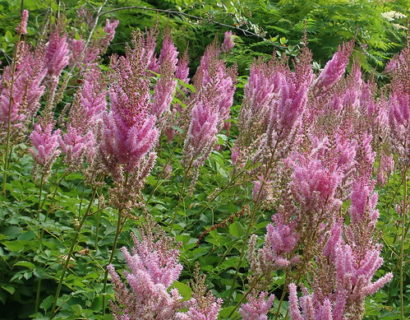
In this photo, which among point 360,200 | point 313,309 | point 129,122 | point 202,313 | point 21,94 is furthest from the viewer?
point 21,94

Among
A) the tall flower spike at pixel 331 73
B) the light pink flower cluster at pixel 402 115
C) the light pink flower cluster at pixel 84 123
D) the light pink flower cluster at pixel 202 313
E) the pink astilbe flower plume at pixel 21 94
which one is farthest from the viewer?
the tall flower spike at pixel 331 73

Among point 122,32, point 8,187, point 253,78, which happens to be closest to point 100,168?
point 8,187

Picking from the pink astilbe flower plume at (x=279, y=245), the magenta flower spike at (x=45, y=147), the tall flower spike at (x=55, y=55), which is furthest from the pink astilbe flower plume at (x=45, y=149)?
the pink astilbe flower plume at (x=279, y=245)

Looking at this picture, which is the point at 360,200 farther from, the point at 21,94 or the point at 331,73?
the point at 21,94

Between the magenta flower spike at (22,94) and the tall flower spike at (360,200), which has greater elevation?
the tall flower spike at (360,200)

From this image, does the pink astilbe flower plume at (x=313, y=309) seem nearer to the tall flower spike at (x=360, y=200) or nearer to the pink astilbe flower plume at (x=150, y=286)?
the pink astilbe flower plume at (x=150, y=286)

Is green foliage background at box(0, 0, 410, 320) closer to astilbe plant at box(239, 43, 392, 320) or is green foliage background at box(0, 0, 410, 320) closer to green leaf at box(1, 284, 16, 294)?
green leaf at box(1, 284, 16, 294)

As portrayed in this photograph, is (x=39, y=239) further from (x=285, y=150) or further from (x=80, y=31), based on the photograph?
(x=80, y=31)

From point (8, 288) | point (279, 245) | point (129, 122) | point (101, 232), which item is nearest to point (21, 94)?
point (101, 232)

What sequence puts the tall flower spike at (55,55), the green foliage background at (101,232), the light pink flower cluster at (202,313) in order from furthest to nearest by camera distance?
the tall flower spike at (55,55)
the green foliage background at (101,232)
the light pink flower cluster at (202,313)

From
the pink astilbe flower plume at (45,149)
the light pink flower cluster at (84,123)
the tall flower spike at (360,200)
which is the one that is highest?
the tall flower spike at (360,200)

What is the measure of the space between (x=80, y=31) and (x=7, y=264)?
3464 millimetres

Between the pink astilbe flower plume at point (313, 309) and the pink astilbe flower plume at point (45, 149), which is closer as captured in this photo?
the pink astilbe flower plume at point (313, 309)

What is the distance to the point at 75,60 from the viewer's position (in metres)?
5.43
